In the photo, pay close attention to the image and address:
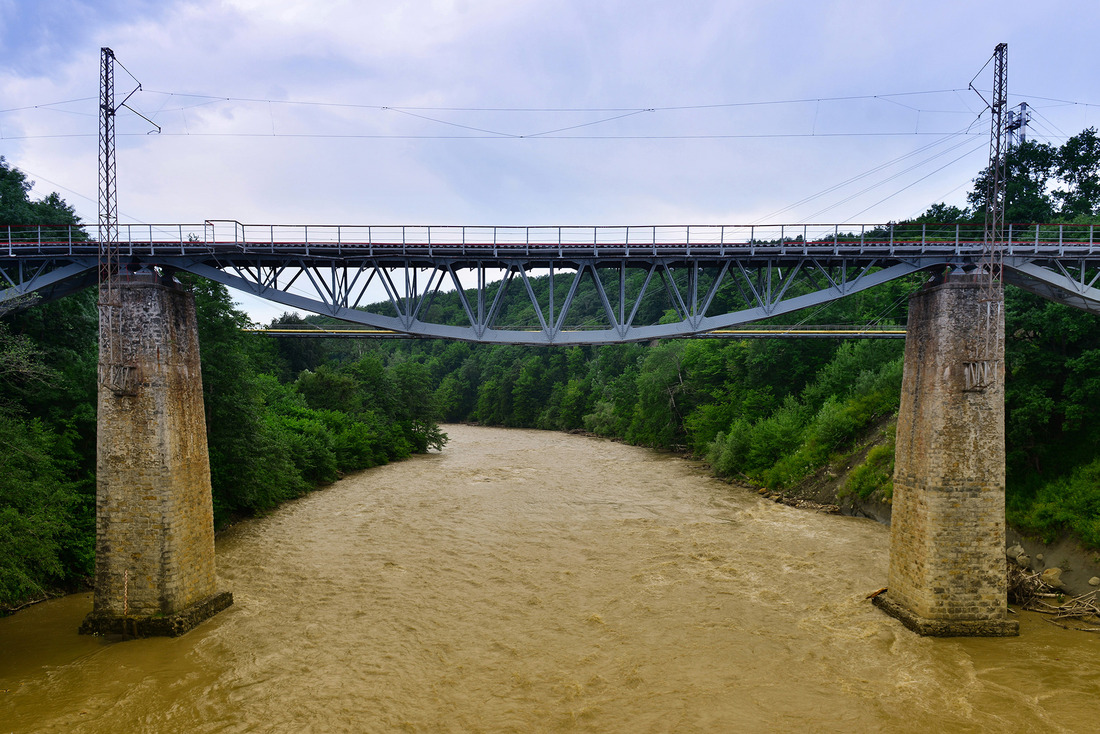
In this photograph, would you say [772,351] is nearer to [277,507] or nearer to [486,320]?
[486,320]

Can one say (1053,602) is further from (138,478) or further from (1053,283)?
(138,478)

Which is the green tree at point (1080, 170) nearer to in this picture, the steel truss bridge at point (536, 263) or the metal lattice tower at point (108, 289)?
the steel truss bridge at point (536, 263)

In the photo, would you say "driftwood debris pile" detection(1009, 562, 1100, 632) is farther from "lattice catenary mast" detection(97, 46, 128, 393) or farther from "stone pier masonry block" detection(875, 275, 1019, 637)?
"lattice catenary mast" detection(97, 46, 128, 393)

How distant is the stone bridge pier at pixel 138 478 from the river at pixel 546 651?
0.83 m

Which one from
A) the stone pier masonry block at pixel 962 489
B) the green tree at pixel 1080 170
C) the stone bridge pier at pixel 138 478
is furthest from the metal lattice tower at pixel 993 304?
the green tree at pixel 1080 170

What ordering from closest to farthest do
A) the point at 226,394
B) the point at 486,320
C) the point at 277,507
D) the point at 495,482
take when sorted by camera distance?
1. the point at 486,320
2. the point at 226,394
3. the point at 277,507
4. the point at 495,482

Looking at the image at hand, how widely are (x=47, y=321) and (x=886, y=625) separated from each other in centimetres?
2690

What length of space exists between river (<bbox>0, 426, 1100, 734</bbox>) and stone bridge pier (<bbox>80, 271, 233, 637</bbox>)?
83cm

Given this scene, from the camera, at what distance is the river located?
35.9 feet

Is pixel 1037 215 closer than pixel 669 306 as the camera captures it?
Yes

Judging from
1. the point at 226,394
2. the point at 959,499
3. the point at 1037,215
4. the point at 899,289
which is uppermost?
the point at 1037,215

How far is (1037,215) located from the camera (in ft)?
114

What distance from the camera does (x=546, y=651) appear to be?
1328 centimetres

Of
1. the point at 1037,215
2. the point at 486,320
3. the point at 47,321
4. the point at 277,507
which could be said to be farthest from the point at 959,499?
the point at 1037,215
